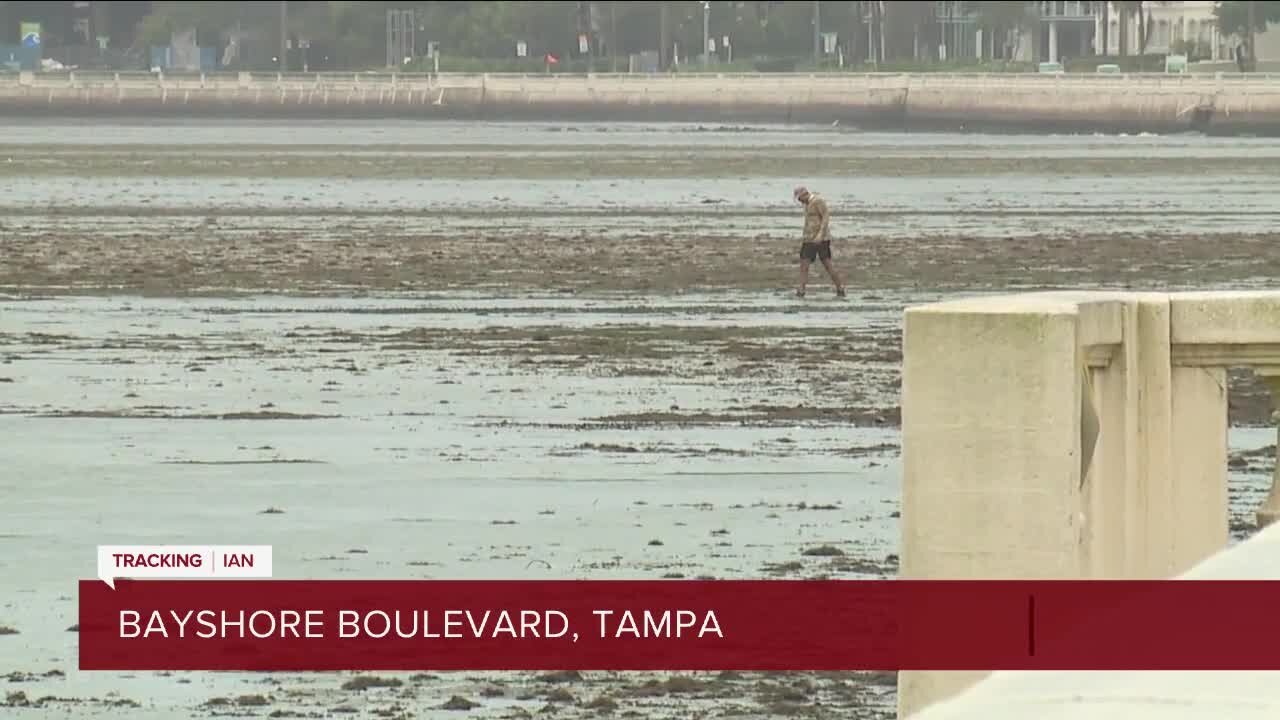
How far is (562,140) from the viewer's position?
14112 centimetres

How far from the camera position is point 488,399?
83.8 ft

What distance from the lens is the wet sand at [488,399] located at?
15141 millimetres

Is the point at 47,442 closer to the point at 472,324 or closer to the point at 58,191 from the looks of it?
the point at 472,324

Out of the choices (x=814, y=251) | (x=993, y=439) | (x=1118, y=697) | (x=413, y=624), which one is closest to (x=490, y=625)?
(x=413, y=624)

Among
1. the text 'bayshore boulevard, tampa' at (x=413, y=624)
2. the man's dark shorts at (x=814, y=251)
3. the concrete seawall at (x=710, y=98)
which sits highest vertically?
the text 'bayshore boulevard, tampa' at (x=413, y=624)

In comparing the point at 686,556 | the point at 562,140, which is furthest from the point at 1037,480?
the point at 562,140

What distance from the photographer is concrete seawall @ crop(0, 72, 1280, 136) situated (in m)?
141

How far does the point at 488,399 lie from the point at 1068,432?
54.4 ft

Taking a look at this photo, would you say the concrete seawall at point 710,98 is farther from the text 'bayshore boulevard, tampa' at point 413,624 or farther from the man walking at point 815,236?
the text 'bayshore boulevard, tampa' at point 413,624

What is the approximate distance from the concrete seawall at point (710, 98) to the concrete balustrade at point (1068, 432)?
12538 centimetres

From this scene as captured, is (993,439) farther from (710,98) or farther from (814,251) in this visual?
(710,98)

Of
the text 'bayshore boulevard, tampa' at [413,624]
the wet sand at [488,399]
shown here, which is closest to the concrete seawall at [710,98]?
the wet sand at [488,399]

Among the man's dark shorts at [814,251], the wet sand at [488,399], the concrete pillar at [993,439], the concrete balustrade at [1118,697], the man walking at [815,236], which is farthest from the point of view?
the man's dark shorts at [814,251]

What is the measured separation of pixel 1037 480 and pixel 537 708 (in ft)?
13.2
